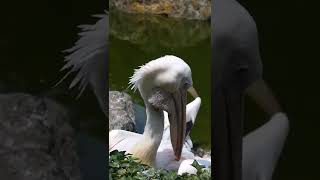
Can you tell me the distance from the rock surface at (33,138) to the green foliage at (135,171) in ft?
0.85

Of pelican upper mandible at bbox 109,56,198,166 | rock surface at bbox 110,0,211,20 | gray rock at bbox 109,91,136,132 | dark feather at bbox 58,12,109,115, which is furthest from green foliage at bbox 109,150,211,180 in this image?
rock surface at bbox 110,0,211,20

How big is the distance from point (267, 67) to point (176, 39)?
1.83ft

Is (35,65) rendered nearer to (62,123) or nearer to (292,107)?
(62,123)

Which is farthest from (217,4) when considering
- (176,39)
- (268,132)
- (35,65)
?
(35,65)

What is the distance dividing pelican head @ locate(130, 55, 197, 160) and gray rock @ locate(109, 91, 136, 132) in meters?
0.10

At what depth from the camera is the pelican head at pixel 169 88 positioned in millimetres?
3699

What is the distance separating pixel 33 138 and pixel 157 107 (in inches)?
29.5

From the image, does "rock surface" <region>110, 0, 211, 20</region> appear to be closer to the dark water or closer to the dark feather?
the dark water

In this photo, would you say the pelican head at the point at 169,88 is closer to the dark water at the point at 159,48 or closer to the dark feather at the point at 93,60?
the dark water at the point at 159,48

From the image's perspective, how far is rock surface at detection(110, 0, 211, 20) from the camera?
145 inches

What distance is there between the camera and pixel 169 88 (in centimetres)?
374

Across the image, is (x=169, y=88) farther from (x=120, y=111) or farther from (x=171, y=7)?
(x=171, y=7)

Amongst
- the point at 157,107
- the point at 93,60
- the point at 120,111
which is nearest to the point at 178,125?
the point at 157,107

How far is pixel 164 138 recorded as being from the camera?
390cm
